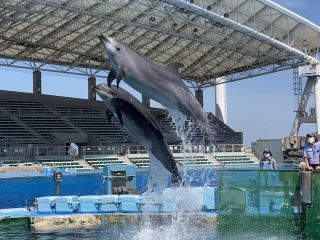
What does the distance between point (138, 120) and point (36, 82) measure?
39.5 m

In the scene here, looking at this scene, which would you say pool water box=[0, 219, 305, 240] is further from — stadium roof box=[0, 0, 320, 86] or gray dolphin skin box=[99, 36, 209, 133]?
stadium roof box=[0, 0, 320, 86]

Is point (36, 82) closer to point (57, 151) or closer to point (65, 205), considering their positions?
point (57, 151)

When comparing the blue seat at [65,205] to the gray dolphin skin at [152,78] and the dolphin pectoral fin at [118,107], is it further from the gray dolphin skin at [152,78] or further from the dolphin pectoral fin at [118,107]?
the gray dolphin skin at [152,78]

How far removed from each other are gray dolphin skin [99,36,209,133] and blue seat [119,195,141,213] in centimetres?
656

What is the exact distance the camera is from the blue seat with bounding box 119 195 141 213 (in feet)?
44.9

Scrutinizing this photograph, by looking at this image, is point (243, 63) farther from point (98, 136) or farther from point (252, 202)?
point (252, 202)

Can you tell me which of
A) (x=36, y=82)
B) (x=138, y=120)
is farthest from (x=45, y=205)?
(x=36, y=82)

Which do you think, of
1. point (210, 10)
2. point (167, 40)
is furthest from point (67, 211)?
point (167, 40)

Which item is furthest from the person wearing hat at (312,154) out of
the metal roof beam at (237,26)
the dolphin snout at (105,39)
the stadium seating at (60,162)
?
the stadium seating at (60,162)

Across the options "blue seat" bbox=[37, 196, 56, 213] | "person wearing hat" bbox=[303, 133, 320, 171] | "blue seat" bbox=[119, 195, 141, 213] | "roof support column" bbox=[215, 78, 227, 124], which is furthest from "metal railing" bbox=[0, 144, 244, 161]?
"person wearing hat" bbox=[303, 133, 320, 171]

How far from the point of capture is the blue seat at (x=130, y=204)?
1367 centimetres

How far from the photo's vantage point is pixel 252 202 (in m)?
9.81

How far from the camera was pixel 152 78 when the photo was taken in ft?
23.6

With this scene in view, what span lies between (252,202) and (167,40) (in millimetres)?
31266
